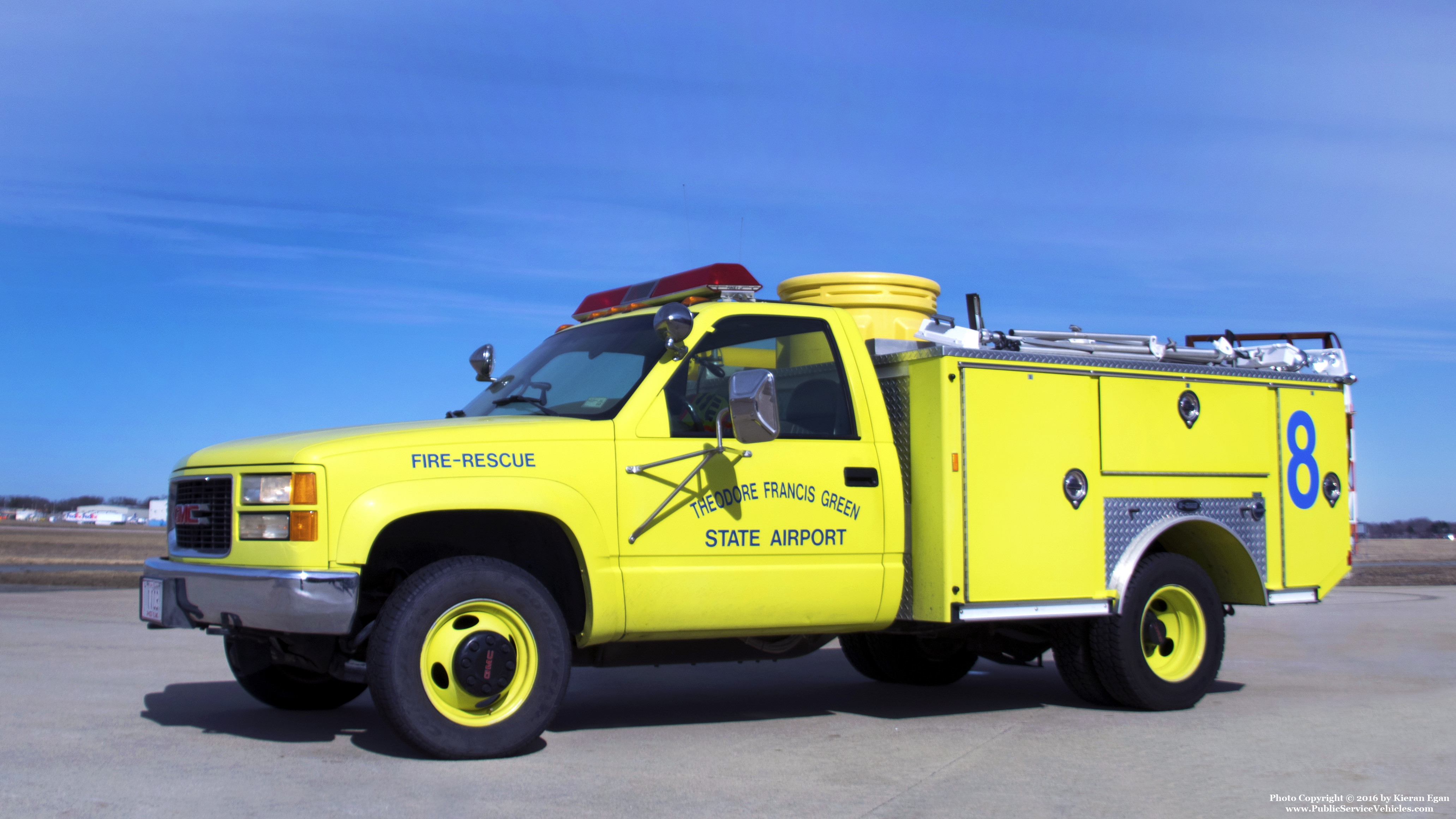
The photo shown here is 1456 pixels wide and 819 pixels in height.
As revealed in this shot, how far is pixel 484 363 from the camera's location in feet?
23.0

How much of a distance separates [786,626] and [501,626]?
4.79 ft

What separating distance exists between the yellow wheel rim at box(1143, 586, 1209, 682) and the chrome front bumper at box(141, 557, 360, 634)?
458cm

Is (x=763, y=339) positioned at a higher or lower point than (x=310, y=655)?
higher

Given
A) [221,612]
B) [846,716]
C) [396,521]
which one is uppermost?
[396,521]

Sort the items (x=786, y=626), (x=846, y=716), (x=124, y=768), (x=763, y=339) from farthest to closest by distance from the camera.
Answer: (x=846, y=716), (x=763, y=339), (x=786, y=626), (x=124, y=768)

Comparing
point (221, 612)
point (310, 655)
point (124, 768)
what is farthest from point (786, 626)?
point (124, 768)

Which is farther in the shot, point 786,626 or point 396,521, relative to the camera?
point 786,626

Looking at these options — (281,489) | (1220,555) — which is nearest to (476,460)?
(281,489)

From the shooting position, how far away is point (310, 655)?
18.1 feet

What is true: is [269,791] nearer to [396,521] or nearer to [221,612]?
[221,612]

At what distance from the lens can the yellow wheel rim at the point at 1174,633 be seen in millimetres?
7223

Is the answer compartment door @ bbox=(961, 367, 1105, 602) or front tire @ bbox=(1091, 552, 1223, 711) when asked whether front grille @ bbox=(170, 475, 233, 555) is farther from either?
front tire @ bbox=(1091, 552, 1223, 711)

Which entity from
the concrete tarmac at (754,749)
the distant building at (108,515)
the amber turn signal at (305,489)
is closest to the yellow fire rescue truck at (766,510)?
the amber turn signal at (305,489)

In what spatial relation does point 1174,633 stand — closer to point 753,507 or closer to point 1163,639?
point 1163,639
